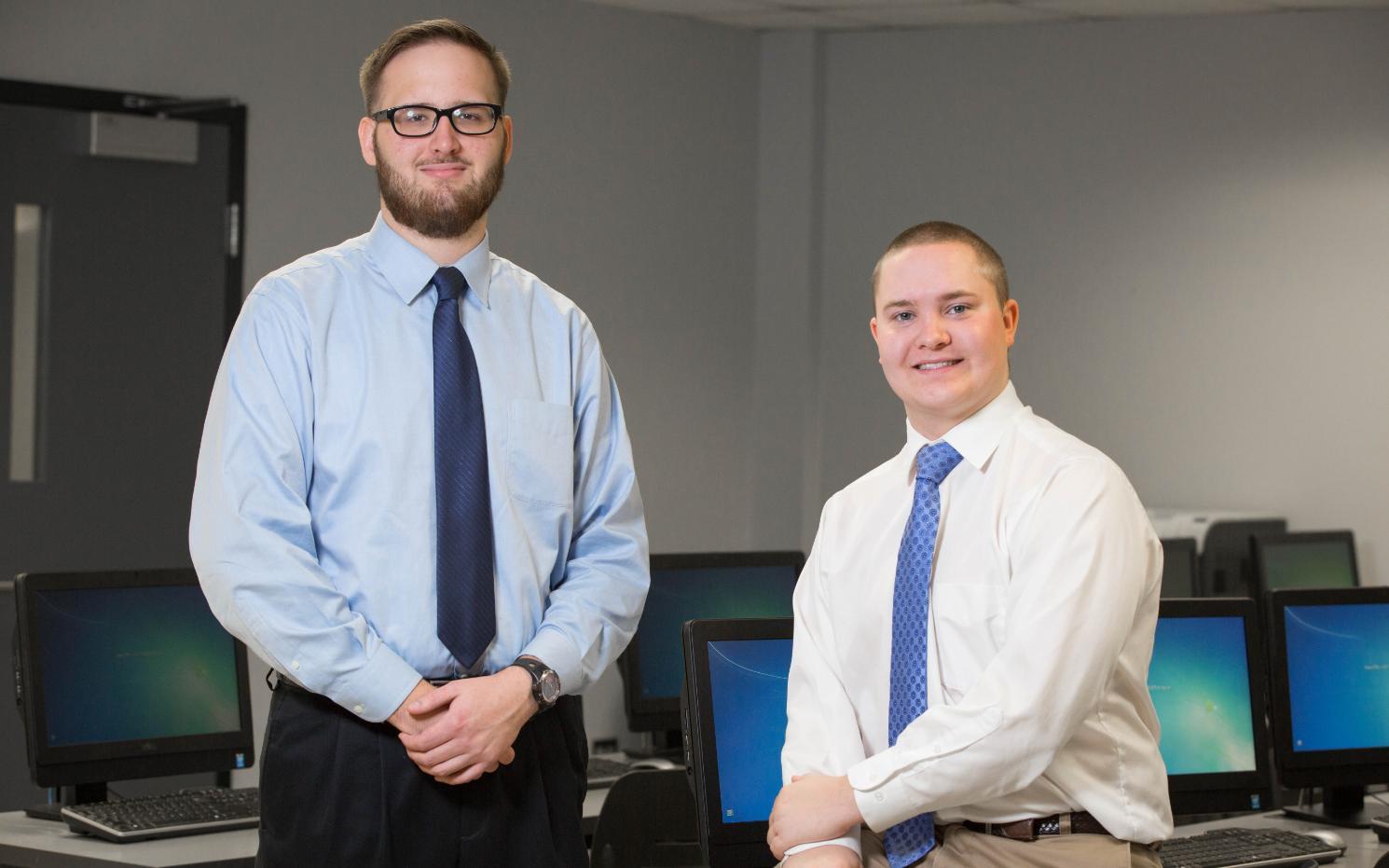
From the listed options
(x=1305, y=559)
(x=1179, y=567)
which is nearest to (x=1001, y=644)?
(x=1179, y=567)

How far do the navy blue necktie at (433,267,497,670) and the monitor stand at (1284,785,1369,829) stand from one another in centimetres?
211

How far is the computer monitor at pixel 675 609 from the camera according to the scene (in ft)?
13.1

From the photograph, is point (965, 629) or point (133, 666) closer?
point (965, 629)

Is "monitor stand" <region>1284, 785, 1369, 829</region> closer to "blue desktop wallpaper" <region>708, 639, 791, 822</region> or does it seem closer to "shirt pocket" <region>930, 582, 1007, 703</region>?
"blue desktop wallpaper" <region>708, 639, 791, 822</region>

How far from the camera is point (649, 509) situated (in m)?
5.87

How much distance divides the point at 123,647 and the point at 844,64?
3889mm

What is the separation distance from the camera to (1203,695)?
3.16 meters

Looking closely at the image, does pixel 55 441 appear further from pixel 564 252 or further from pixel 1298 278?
pixel 1298 278

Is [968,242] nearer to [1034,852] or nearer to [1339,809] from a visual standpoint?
[1034,852]

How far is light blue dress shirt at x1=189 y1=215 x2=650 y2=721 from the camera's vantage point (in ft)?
6.74

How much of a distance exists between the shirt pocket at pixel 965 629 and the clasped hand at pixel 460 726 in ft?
1.88

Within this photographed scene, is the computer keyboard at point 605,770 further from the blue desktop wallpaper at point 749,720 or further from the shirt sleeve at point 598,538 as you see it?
the shirt sleeve at point 598,538

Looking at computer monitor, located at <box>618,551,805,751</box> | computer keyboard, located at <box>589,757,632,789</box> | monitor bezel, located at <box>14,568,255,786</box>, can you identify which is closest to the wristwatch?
monitor bezel, located at <box>14,568,255,786</box>

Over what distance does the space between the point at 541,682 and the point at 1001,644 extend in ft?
1.99
